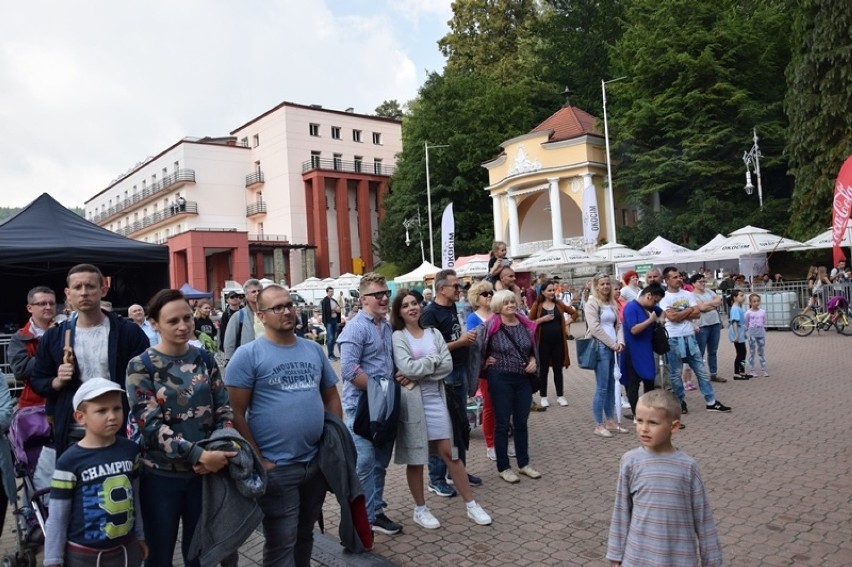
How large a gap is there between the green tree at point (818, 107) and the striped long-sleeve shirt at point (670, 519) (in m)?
25.8

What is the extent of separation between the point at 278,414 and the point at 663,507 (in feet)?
6.53

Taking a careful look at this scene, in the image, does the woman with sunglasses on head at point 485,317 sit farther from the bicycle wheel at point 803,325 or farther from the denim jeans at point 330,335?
the bicycle wheel at point 803,325

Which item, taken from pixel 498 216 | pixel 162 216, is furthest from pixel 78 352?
pixel 162 216

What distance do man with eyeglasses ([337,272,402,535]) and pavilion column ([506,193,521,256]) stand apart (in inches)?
1289

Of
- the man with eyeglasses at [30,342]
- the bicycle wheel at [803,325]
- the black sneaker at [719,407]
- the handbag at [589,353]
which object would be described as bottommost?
the black sneaker at [719,407]

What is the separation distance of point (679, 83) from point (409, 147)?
1944 cm

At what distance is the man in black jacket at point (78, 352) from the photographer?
368 centimetres

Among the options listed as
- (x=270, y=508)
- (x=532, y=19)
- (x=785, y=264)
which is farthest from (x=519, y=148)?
(x=270, y=508)

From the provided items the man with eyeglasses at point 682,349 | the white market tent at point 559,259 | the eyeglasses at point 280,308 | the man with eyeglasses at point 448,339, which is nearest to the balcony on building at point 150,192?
the white market tent at point 559,259

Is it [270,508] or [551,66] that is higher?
[551,66]

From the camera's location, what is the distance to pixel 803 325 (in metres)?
16.3

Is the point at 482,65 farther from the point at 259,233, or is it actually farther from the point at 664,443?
the point at 664,443

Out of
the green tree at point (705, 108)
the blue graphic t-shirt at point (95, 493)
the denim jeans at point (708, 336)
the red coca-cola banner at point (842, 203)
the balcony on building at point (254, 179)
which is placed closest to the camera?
the blue graphic t-shirt at point (95, 493)

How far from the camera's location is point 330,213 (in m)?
52.5
